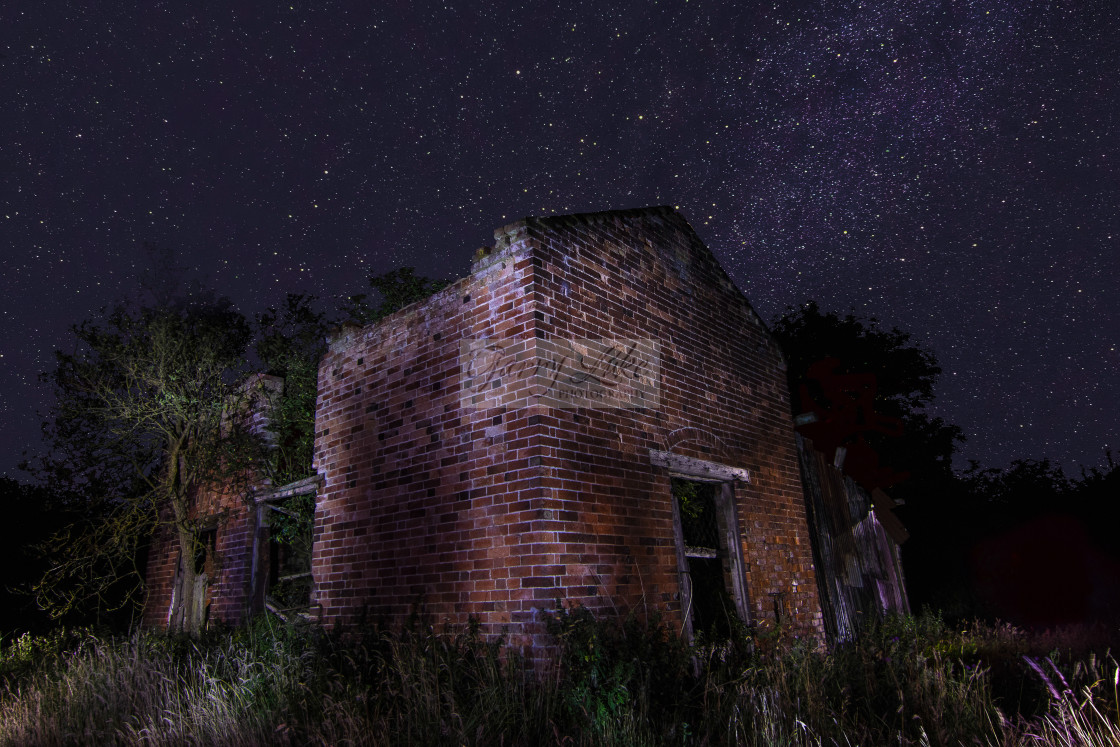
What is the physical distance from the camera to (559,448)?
184 inches

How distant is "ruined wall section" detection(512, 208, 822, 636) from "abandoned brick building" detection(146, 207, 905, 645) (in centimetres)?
2

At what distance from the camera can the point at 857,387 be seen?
36.4 ft

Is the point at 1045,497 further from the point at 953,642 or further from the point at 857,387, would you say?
the point at 953,642

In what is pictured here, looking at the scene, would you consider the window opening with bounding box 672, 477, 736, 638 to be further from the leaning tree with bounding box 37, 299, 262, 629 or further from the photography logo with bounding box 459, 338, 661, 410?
the leaning tree with bounding box 37, 299, 262, 629

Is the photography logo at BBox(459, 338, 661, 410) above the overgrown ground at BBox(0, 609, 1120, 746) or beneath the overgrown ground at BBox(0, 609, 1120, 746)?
above

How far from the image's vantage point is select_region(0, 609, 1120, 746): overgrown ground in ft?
10.9

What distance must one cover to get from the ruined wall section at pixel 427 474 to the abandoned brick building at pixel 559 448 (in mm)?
19

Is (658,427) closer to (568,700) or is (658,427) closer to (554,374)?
(554,374)

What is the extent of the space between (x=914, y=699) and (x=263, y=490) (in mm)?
7561

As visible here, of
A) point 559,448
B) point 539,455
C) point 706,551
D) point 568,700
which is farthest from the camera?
point 706,551

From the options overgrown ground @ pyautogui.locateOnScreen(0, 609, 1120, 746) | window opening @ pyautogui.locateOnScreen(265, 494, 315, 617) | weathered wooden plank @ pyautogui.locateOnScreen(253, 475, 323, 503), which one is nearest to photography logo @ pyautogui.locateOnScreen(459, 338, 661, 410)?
overgrown ground @ pyautogui.locateOnScreen(0, 609, 1120, 746)

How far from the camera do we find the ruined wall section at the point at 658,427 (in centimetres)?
469

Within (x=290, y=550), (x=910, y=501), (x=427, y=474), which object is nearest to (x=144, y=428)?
(x=290, y=550)

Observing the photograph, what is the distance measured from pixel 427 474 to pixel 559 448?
1.39 metres
